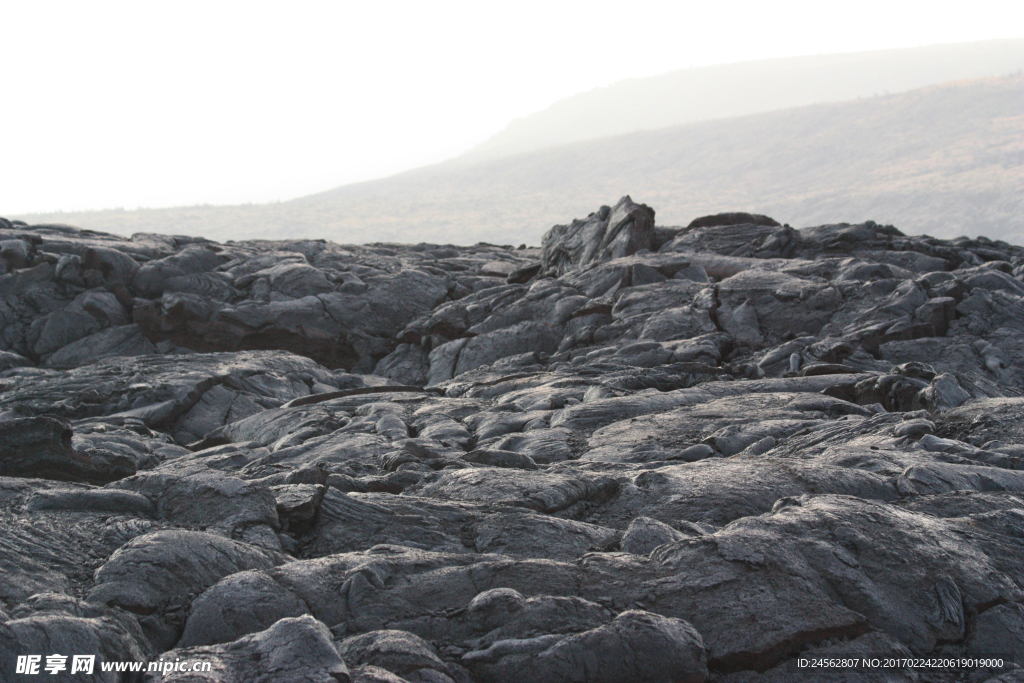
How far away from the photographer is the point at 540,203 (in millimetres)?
118062

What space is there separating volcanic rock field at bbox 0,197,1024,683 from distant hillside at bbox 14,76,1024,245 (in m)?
70.4

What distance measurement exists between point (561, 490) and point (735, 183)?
392ft

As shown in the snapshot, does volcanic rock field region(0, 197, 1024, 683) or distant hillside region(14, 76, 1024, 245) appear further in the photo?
distant hillside region(14, 76, 1024, 245)

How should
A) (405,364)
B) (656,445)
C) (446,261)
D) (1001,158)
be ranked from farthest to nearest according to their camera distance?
(1001,158), (446,261), (405,364), (656,445)

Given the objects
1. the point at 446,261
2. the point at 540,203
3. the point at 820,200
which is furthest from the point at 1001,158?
the point at 446,261

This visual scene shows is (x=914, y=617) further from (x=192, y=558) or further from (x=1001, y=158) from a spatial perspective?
(x=1001, y=158)

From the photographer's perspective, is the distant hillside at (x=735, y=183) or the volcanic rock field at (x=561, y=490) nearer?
the volcanic rock field at (x=561, y=490)

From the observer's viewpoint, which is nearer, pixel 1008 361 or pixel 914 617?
pixel 914 617

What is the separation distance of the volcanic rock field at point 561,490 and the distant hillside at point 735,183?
7039 cm

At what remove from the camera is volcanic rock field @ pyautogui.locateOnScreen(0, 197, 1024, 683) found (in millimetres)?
4945

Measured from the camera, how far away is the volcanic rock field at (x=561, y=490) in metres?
4.95

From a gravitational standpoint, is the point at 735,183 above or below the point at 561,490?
above

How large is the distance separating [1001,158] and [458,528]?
112 meters

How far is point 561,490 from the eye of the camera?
7.76m
